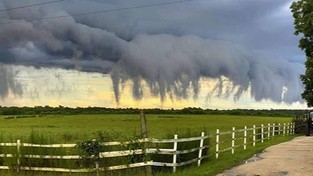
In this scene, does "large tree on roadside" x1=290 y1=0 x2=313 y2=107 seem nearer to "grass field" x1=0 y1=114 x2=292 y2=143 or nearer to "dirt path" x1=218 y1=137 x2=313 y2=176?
"grass field" x1=0 y1=114 x2=292 y2=143

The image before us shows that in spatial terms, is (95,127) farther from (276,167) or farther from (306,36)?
(276,167)

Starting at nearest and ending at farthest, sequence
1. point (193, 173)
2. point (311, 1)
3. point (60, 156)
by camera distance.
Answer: point (193, 173) → point (60, 156) → point (311, 1)

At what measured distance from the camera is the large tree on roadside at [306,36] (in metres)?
45.9

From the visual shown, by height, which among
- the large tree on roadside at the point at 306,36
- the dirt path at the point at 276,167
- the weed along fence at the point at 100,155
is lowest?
the dirt path at the point at 276,167

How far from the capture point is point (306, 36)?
47.3 m

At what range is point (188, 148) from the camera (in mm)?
18188

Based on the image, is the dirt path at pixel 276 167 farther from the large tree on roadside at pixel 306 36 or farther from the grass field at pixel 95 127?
the large tree on roadside at pixel 306 36

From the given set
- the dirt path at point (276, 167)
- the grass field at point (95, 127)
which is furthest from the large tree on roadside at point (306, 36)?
the dirt path at point (276, 167)

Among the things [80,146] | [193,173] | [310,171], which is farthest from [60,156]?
[310,171]

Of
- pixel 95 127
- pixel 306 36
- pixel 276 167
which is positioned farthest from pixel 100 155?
pixel 95 127

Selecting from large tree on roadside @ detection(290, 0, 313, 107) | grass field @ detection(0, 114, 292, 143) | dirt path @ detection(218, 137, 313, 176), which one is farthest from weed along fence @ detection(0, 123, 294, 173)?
large tree on roadside @ detection(290, 0, 313, 107)

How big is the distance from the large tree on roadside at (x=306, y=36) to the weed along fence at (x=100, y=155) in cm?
3007

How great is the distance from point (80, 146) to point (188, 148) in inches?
171

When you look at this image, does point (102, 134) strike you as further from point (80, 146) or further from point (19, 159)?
point (19, 159)
